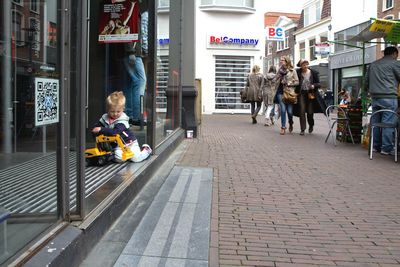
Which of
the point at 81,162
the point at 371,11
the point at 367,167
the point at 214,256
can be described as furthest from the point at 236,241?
the point at 371,11

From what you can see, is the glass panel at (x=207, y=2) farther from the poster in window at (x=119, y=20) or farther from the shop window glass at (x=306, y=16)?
the shop window glass at (x=306, y=16)

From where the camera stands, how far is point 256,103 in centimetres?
1648

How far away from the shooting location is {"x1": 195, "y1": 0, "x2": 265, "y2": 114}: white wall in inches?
934

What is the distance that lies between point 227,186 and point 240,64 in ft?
62.6

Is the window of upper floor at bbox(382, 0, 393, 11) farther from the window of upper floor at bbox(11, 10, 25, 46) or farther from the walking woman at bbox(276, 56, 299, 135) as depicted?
the window of upper floor at bbox(11, 10, 25, 46)

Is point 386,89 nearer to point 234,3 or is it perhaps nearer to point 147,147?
point 147,147

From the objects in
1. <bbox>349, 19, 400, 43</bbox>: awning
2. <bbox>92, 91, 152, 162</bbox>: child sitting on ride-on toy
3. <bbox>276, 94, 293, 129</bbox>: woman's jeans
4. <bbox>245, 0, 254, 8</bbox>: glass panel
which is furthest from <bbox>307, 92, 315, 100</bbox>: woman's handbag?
<bbox>245, 0, 254, 8</bbox>: glass panel

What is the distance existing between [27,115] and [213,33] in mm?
21411

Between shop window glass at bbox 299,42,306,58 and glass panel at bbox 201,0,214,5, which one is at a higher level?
shop window glass at bbox 299,42,306,58

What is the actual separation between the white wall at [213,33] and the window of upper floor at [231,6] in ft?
1.26

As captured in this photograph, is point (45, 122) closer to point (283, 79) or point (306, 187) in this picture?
point (306, 187)

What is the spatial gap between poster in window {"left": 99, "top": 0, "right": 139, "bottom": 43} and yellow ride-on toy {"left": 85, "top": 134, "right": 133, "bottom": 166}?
142cm

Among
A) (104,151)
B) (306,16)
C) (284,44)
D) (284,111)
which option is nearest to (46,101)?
(104,151)

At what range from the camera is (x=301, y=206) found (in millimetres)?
5273
